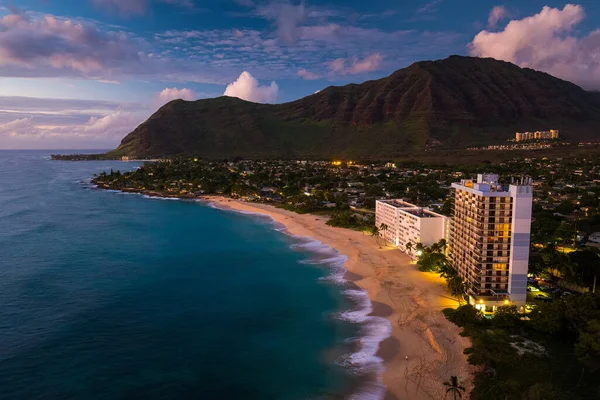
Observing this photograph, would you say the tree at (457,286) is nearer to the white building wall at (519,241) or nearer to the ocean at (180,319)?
the white building wall at (519,241)

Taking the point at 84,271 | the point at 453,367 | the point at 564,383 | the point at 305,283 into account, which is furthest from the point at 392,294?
the point at 84,271

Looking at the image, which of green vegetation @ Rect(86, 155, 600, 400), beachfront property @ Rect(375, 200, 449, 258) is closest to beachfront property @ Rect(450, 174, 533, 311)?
green vegetation @ Rect(86, 155, 600, 400)

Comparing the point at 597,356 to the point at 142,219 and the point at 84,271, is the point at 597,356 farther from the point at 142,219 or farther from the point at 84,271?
the point at 142,219

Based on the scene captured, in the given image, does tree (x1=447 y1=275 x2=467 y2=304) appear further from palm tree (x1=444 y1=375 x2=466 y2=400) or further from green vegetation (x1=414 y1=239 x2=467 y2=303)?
palm tree (x1=444 y1=375 x2=466 y2=400)

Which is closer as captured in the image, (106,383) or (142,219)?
(106,383)

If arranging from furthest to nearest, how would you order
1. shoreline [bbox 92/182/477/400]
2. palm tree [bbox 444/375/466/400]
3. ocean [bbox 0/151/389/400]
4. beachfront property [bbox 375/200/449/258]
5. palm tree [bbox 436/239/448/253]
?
beachfront property [bbox 375/200/449/258]
palm tree [bbox 436/239/448/253]
ocean [bbox 0/151/389/400]
shoreline [bbox 92/182/477/400]
palm tree [bbox 444/375/466/400]

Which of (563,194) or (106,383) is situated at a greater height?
(563,194)
